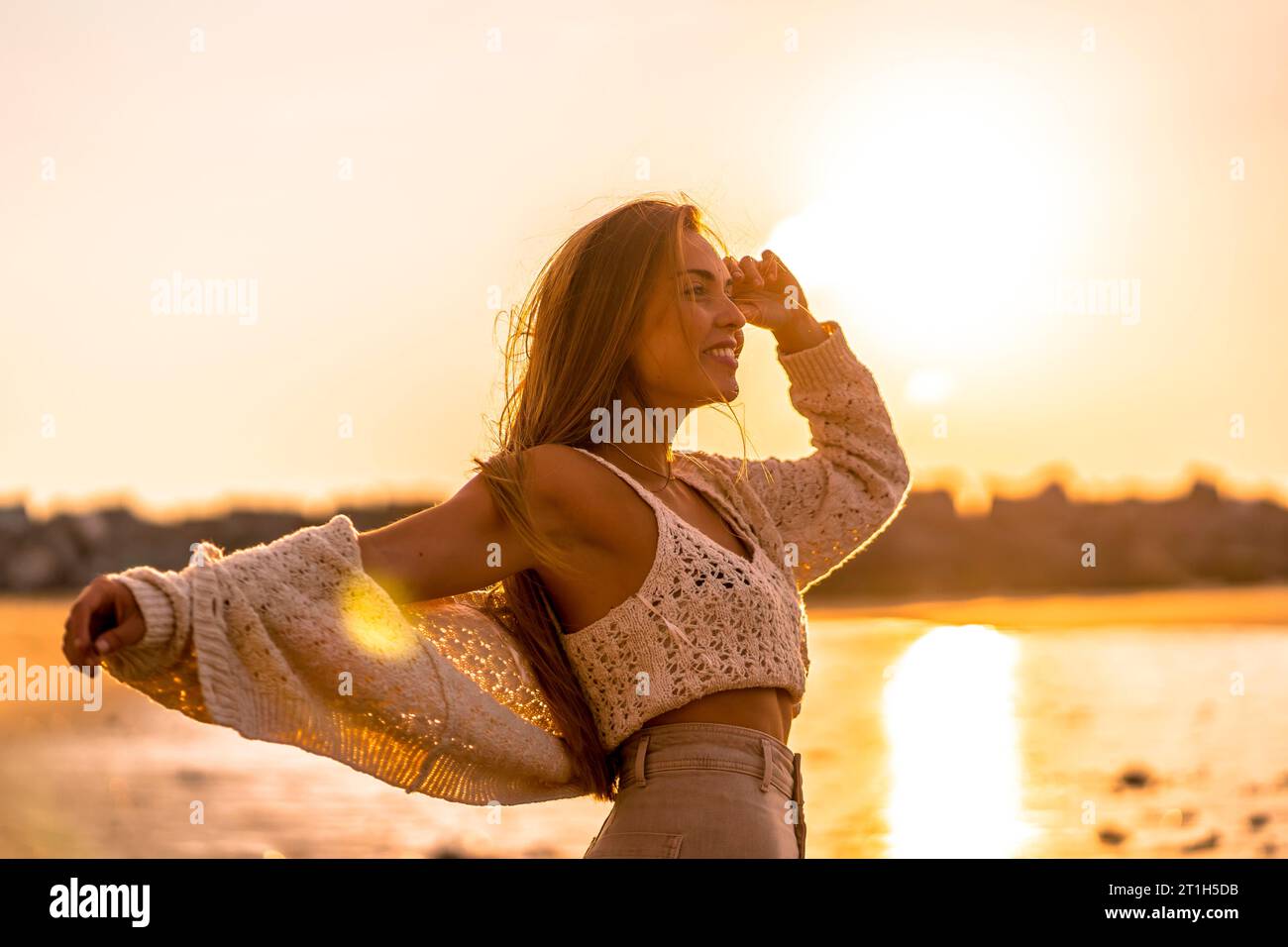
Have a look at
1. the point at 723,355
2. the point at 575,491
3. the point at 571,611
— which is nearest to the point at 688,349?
the point at 723,355

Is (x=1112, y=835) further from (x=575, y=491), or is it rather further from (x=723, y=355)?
(x=575, y=491)

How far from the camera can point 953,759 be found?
9820 mm

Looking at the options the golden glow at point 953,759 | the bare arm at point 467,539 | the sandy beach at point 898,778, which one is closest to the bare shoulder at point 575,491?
the bare arm at point 467,539

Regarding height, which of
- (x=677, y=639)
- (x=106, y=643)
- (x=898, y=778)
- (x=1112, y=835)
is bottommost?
(x=898, y=778)

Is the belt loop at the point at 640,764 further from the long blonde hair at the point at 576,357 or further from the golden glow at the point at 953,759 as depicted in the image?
the golden glow at the point at 953,759

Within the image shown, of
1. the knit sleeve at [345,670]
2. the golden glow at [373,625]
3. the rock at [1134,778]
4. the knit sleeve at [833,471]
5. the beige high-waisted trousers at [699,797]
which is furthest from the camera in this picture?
the rock at [1134,778]

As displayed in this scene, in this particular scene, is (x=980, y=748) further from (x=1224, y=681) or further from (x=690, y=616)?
(x=690, y=616)

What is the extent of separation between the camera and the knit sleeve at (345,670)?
82.1 inches

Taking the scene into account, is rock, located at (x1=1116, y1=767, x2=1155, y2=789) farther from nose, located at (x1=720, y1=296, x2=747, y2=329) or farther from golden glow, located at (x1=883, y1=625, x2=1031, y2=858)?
nose, located at (x1=720, y1=296, x2=747, y2=329)

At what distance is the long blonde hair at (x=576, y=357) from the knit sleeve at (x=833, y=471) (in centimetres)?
33

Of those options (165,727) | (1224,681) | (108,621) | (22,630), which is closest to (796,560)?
(108,621)

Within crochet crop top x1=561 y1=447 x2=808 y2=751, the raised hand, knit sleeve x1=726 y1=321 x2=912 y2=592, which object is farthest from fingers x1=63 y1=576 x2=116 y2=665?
the raised hand

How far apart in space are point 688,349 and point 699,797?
0.82 m

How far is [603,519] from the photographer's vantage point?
2549 millimetres
